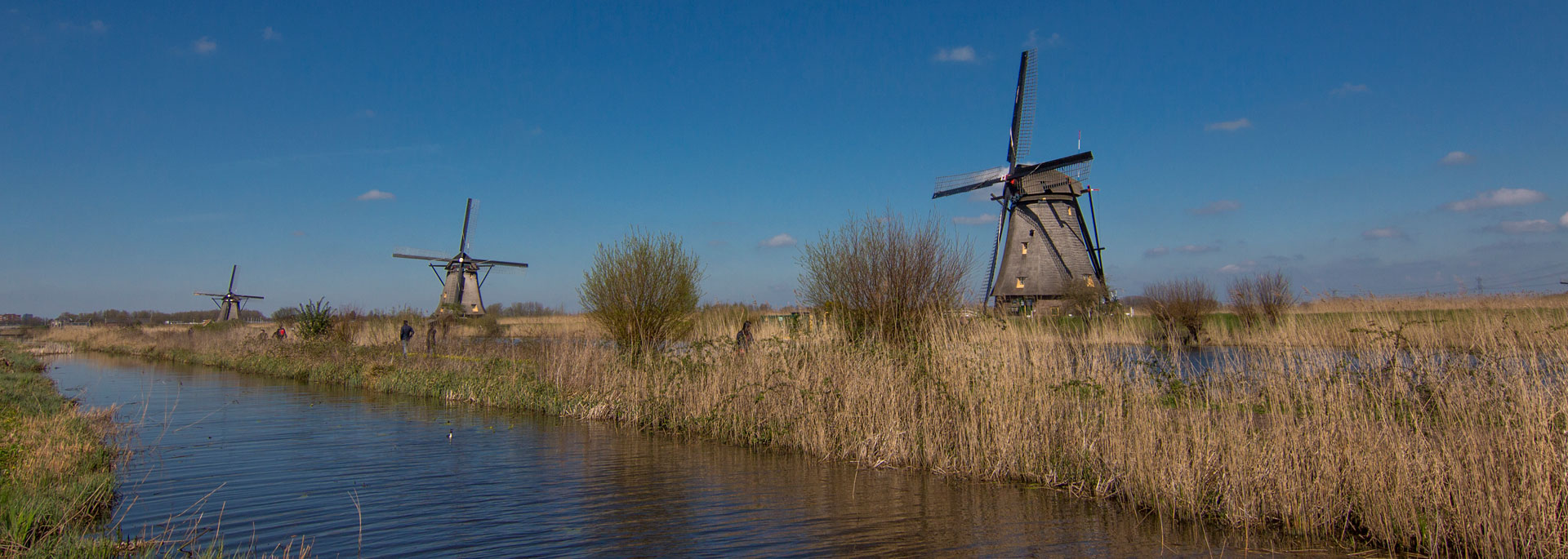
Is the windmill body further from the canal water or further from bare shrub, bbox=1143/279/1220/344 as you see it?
the canal water

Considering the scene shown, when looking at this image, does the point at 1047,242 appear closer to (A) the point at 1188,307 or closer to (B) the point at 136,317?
(A) the point at 1188,307

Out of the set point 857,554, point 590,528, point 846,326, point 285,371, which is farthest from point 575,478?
point 285,371

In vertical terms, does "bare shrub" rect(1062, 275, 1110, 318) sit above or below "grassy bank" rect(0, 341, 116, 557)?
above

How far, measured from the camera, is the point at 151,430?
12.3 m

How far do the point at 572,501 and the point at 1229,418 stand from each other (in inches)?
236

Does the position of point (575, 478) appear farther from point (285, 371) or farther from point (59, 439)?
point (285, 371)

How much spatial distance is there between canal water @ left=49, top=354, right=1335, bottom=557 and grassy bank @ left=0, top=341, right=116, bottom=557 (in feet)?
0.95

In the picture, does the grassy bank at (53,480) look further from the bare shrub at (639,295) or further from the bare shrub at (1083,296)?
the bare shrub at (1083,296)

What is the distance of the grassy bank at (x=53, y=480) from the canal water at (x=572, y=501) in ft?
0.95

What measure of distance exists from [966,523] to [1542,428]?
3824 mm

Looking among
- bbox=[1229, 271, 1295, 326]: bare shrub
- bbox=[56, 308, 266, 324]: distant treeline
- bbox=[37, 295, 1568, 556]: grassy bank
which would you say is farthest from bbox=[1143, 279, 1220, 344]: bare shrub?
bbox=[56, 308, 266, 324]: distant treeline

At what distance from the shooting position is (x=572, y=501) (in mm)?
7750

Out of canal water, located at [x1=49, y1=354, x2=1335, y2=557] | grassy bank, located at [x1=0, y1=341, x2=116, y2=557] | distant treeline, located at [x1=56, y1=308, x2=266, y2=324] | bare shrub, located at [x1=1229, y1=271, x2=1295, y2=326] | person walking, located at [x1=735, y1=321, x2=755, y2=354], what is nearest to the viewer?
grassy bank, located at [x1=0, y1=341, x2=116, y2=557]

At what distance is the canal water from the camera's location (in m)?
6.22
